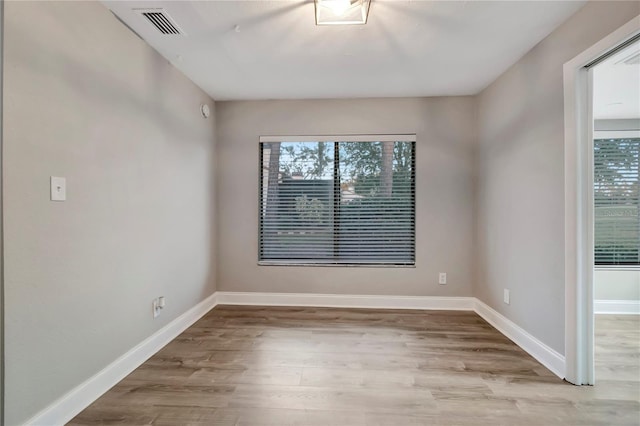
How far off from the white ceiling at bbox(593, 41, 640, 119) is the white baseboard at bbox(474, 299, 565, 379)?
6.96 feet

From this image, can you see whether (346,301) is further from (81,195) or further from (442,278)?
(81,195)

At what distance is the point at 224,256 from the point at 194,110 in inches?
67.1

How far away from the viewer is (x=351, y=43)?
7.28 ft

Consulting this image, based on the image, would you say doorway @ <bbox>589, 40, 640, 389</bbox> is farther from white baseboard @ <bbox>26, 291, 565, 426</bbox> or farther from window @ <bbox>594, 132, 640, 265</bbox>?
white baseboard @ <bbox>26, 291, 565, 426</bbox>

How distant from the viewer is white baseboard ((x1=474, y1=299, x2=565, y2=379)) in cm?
202

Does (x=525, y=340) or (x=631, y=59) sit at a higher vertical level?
(x=631, y=59)

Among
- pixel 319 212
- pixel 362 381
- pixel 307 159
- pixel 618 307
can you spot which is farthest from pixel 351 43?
pixel 618 307

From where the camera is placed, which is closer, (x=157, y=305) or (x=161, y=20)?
(x=161, y=20)

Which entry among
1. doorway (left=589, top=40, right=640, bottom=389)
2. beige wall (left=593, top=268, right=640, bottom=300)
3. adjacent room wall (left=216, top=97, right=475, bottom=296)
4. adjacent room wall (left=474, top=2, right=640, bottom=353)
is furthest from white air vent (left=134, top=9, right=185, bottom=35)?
beige wall (left=593, top=268, right=640, bottom=300)

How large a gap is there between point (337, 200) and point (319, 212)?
0.87 feet

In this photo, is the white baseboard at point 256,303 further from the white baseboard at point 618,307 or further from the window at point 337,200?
the white baseboard at point 618,307

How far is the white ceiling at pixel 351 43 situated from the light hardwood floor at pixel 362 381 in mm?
2447

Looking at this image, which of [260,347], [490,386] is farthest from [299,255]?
[490,386]

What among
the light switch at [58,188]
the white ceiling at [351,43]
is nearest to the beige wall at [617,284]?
the white ceiling at [351,43]
